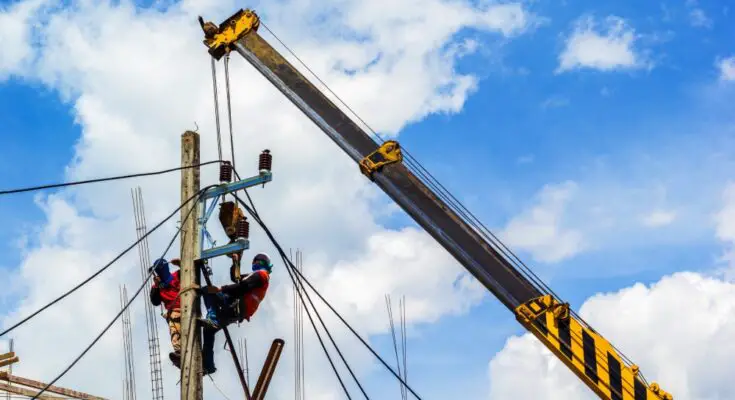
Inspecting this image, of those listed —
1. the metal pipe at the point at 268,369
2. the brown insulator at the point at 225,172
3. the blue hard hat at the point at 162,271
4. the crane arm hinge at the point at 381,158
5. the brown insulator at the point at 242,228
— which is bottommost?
the metal pipe at the point at 268,369

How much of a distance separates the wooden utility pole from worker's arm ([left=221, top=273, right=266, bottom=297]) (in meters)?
0.66

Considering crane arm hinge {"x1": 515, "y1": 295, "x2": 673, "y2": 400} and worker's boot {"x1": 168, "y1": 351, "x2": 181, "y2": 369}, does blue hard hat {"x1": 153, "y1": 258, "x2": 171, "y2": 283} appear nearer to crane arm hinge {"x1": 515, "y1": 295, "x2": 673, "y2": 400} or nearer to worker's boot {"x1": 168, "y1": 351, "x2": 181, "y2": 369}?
worker's boot {"x1": 168, "y1": 351, "x2": 181, "y2": 369}

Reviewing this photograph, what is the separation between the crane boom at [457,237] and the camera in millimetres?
12625

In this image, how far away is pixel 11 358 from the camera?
60.3 feet

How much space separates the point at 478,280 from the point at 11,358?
A: 34.1 feet

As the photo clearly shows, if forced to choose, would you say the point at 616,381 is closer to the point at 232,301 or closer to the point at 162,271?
the point at 232,301

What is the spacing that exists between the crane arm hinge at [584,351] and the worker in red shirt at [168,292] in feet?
15.7

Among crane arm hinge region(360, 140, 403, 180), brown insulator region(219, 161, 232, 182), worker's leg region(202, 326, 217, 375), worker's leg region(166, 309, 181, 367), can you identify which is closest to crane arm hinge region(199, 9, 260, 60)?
crane arm hinge region(360, 140, 403, 180)

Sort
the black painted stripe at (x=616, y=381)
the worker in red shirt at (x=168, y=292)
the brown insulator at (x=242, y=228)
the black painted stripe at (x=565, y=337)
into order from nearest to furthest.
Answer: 1. the brown insulator at (x=242, y=228)
2. the worker in red shirt at (x=168, y=292)
3. the black painted stripe at (x=616, y=381)
4. the black painted stripe at (x=565, y=337)

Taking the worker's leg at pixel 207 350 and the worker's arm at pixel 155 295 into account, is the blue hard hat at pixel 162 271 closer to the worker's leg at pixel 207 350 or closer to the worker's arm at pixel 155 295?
the worker's arm at pixel 155 295

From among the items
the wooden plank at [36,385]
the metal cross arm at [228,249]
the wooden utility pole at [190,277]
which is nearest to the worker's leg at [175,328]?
the wooden utility pole at [190,277]

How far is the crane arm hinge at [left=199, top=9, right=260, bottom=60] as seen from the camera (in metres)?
16.2

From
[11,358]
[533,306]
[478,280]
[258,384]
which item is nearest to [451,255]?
[478,280]

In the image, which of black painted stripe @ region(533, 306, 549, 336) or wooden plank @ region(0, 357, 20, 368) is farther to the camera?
wooden plank @ region(0, 357, 20, 368)
